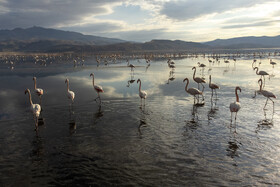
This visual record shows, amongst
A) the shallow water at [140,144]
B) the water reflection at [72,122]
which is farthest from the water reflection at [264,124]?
the water reflection at [72,122]

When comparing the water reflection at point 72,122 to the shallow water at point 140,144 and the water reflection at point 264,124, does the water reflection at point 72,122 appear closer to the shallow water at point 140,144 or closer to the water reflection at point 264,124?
the shallow water at point 140,144

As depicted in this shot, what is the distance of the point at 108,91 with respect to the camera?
778 inches

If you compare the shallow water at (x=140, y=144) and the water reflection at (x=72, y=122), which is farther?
the water reflection at (x=72, y=122)

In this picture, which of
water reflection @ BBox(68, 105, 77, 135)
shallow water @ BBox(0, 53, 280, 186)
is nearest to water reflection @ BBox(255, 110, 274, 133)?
shallow water @ BBox(0, 53, 280, 186)

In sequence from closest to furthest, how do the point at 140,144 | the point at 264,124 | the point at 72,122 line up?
the point at 140,144
the point at 264,124
the point at 72,122

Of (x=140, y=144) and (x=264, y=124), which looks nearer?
(x=140, y=144)

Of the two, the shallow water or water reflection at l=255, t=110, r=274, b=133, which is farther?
water reflection at l=255, t=110, r=274, b=133

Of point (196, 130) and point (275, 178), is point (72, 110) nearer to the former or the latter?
point (196, 130)

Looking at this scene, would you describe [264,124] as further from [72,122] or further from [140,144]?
[72,122]

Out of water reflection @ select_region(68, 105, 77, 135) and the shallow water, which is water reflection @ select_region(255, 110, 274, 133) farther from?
water reflection @ select_region(68, 105, 77, 135)

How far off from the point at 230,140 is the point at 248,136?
44.1 inches

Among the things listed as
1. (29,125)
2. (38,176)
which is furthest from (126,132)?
(29,125)

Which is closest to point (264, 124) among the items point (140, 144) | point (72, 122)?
point (140, 144)

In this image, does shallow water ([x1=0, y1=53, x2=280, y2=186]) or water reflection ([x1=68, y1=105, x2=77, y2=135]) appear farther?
water reflection ([x1=68, y1=105, x2=77, y2=135])
